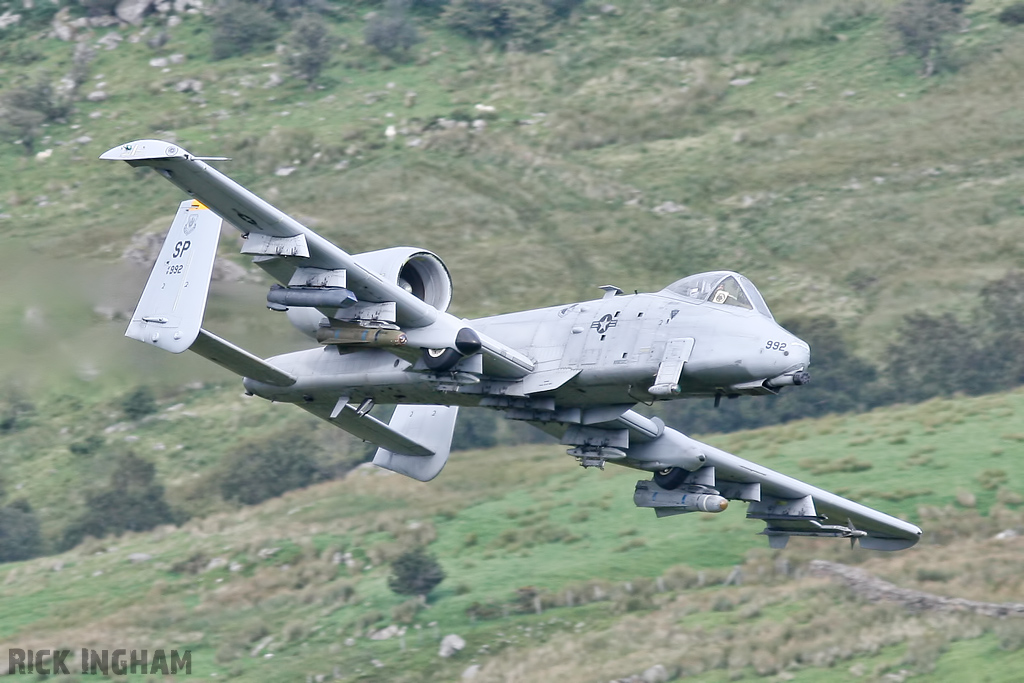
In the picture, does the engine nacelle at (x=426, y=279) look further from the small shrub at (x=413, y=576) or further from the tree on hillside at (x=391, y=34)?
the tree on hillside at (x=391, y=34)

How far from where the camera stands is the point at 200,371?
155 feet

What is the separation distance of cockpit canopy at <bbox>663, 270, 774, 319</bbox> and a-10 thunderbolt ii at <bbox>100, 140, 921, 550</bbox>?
0.03 m

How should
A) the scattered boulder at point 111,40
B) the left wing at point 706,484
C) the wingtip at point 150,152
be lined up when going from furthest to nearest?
the scattered boulder at point 111,40 → the left wing at point 706,484 → the wingtip at point 150,152

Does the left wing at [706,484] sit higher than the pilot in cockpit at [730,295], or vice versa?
the pilot in cockpit at [730,295]

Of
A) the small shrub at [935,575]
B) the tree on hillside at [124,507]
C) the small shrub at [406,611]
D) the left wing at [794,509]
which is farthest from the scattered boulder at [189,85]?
the left wing at [794,509]

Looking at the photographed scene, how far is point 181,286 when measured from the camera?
28.2 metres

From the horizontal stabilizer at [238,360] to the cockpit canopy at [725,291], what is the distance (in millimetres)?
9032

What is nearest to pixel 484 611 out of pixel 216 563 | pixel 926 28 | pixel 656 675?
pixel 656 675

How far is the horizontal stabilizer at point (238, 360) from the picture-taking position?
2969 cm

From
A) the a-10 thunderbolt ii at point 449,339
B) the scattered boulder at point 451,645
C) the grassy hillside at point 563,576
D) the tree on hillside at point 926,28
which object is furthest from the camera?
the tree on hillside at point 926,28

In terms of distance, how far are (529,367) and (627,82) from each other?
76.4 m

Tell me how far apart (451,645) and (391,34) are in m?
70.0

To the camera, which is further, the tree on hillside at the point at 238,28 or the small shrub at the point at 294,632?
the tree on hillside at the point at 238,28

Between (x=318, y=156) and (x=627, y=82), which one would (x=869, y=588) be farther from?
(x=627, y=82)
